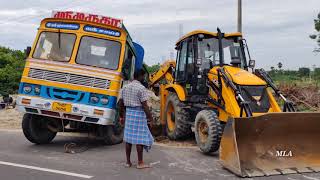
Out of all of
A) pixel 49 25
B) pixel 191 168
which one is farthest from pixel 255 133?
pixel 49 25

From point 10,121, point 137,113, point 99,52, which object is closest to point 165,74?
point 99,52

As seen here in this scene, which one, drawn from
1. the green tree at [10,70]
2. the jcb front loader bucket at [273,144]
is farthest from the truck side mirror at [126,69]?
the green tree at [10,70]

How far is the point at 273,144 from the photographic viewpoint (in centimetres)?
752

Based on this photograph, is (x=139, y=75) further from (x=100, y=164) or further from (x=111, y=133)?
(x=111, y=133)

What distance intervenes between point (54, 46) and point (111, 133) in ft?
8.03

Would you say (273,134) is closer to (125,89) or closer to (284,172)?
(284,172)

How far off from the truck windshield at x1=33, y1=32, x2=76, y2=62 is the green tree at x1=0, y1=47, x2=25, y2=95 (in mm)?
23665

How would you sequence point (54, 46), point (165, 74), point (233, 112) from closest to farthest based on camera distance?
point (233, 112) → point (54, 46) → point (165, 74)

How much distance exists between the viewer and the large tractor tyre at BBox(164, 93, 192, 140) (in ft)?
35.3

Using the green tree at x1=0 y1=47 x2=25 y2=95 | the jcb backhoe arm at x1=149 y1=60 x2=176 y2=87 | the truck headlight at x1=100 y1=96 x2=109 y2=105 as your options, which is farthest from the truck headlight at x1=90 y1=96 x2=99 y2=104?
the green tree at x1=0 y1=47 x2=25 y2=95

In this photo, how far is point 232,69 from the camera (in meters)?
9.81

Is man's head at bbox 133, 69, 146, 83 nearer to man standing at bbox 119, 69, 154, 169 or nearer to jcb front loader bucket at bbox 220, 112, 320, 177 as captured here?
man standing at bbox 119, 69, 154, 169

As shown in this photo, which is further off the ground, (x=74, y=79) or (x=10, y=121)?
(x=74, y=79)

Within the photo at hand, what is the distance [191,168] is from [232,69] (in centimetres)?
302
